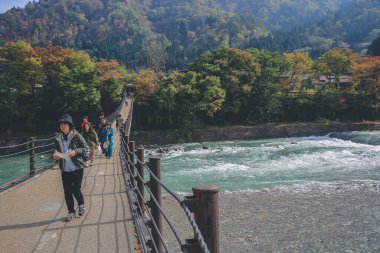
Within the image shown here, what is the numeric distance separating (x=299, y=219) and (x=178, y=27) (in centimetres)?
13692

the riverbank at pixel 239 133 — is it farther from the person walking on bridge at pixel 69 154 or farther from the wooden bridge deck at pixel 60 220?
the person walking on bridge at pixel 69 154

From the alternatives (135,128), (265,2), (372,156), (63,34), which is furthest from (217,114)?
(265,2)

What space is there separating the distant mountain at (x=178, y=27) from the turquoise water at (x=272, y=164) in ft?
154

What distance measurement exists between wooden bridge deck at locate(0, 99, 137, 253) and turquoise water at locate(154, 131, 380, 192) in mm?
8482

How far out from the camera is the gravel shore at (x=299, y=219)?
9041 millimetres

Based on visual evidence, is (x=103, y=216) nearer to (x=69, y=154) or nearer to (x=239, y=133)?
(x=69, y=154)

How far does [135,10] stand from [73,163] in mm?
165400

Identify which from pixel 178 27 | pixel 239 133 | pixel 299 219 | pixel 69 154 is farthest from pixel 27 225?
pixel 178 27

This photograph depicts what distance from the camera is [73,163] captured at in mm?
4949

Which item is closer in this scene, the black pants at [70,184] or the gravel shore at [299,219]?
the black pants at [70,184]

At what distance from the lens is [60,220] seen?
5160 millimetres

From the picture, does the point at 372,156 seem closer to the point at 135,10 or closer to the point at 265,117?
the point at 265,117

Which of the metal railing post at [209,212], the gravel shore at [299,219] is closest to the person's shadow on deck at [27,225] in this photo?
the metal railing post at [209,212]

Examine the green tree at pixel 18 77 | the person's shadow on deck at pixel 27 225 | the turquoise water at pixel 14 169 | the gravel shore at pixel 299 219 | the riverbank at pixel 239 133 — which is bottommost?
the gravel shore at pixel 299 219
